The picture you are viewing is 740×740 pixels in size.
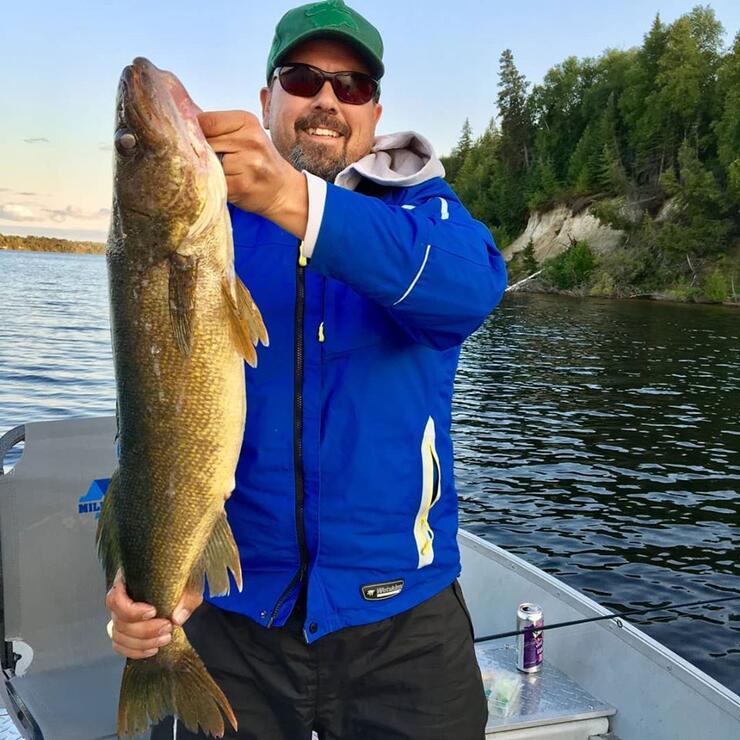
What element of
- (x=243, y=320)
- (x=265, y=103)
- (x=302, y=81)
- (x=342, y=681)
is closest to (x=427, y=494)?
(x=342, y=681)

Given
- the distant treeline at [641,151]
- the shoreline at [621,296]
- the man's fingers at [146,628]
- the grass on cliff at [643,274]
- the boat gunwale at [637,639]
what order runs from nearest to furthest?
1. the man's fingers at [146,628]
2. the boat gunwale at [637,639]
3. the shoreline at [621,296]
4. the grass on cliff at [643,274]
5. the distant treeline at [641,151]

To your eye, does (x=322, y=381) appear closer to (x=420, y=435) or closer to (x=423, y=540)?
(x=420, y=435)

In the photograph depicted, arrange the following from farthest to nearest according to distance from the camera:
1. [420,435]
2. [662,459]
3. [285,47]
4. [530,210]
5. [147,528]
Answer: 1. [530,210]
2. [662,459]
3. [285,47]
4. [420,435]
5. [147,528]

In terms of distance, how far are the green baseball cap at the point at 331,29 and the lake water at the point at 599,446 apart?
3.38 ft

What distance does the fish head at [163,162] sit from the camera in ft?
6.61

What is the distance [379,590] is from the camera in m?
2.52

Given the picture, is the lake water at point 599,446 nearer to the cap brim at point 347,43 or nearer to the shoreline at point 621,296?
the cap brim at point 347,43

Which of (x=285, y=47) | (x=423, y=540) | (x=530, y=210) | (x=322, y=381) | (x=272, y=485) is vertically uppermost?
(x=530, y=210)

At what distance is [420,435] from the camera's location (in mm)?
2598

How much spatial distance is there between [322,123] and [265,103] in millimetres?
422

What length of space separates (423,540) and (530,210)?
7712cm

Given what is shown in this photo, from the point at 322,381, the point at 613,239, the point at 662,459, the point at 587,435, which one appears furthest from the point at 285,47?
the point at 613,239

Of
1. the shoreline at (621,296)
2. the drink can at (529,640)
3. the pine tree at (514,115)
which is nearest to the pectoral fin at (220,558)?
the drink can at (529,640)

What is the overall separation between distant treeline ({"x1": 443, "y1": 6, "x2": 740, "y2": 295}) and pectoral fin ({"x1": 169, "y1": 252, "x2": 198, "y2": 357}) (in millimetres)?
52960
